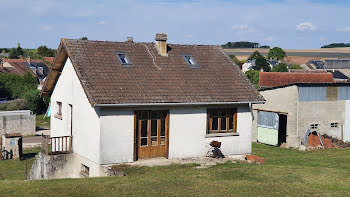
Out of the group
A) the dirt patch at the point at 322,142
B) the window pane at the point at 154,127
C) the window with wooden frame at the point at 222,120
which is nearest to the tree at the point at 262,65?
the dirt patch at the point at 322,142

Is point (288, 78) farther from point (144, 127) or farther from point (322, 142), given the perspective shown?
point (144, 127)

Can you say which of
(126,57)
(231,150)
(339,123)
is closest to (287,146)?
(339,123)

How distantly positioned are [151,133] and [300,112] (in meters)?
14.9

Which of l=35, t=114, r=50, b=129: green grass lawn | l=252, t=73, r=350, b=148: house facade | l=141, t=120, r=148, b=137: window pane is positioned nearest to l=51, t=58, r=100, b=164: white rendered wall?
l=141, t=120, r=148, b=137: window pane

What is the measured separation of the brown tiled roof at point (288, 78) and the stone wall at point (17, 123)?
2469cm

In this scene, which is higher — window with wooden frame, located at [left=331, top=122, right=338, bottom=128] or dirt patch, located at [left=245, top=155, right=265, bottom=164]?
window with wooden frame, located at [left=331, top=122, right=338, bottom=128]

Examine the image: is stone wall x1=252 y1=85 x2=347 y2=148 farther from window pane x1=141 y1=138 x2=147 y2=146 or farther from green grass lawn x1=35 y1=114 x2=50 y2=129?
green grass lawn x1=35 y1=114 x2=50 y2=129

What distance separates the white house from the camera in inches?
721

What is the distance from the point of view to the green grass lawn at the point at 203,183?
1388cm

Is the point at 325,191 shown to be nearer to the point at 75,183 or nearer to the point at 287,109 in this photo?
the point at 75,183

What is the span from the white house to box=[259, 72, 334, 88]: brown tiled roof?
95.5ft

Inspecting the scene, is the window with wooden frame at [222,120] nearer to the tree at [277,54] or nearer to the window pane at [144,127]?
the window pane at [144,127]

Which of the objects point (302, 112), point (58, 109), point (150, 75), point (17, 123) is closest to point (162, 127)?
point (150, 75)

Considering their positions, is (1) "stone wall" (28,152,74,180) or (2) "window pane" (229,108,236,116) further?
(2) "window pane" (229,108,236,116)
